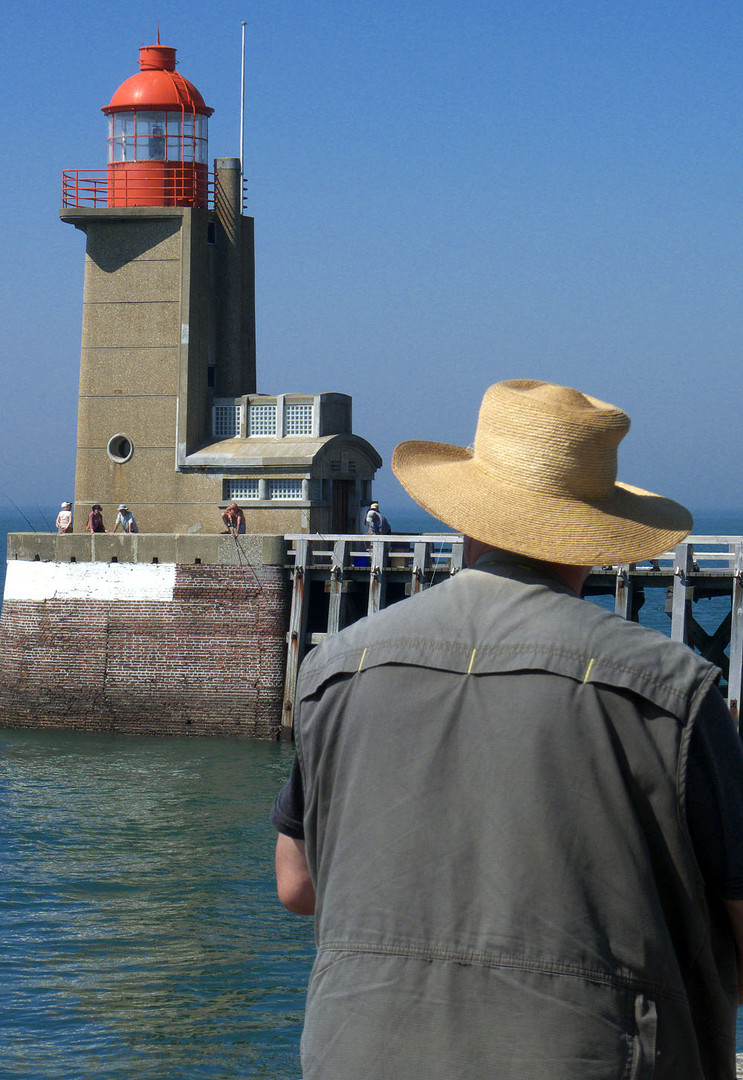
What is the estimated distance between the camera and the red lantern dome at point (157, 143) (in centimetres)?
2314

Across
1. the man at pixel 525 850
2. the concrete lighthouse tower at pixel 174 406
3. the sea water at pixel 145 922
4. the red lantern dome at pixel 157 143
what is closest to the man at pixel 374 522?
Answer: the concrete lighthouse tower at pixel 174 406

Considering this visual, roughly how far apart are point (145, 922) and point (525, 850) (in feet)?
34.5

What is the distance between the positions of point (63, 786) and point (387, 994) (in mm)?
15868

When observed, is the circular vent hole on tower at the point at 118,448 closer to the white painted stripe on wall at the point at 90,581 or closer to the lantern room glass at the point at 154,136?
the white painted stripe on wall at the point at 90,581

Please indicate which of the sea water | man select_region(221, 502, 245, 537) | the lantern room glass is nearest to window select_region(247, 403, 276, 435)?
man select_region(221, 502, 245, 537)

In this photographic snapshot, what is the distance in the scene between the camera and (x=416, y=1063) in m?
1.99

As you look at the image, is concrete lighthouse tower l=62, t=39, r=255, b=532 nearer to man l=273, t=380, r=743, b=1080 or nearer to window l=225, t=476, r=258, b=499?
window l=225, t=476, r=258, b=499

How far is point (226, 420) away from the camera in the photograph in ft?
74.9

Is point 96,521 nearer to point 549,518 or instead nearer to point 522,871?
point 549,518

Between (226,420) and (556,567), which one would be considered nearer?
(556,567)

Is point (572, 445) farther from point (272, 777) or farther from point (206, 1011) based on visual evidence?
point (272, 777)

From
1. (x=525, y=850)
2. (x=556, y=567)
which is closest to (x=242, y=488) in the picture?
(x=556, y=567)

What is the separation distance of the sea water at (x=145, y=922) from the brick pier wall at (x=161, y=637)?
0.87m

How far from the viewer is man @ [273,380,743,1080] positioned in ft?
6.52
